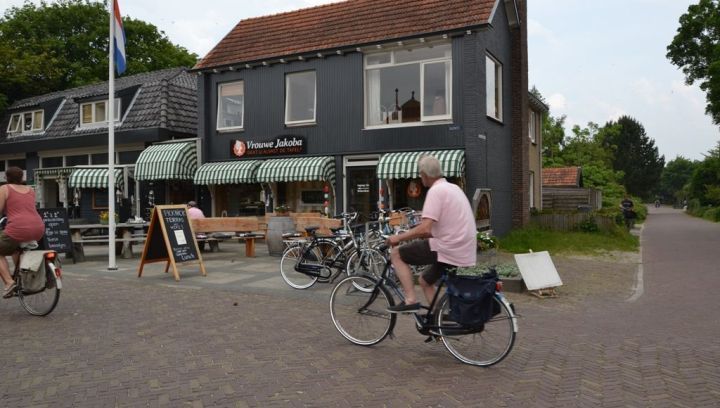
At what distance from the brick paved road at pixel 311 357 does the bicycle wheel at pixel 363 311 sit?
0.46 ft

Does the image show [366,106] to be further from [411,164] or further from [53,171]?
[53,171]

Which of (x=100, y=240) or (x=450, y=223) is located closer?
(x=450, y=223)

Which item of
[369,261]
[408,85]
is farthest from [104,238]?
[408,85]

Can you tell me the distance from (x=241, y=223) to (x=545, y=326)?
804 centimetres

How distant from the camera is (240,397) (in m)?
4.18

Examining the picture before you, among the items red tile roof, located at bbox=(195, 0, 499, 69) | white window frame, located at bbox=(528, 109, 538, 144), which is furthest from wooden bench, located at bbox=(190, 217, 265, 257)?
white window frame, located at bbox=(528, 109, 538, 144)

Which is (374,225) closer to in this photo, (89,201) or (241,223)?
→ (241,223)

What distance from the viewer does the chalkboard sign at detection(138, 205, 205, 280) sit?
991 cm

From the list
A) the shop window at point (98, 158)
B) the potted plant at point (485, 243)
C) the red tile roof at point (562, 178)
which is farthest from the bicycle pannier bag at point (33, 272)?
the red tile roof at point (562, 178)

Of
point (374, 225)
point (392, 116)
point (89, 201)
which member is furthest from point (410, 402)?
point (89, 201)

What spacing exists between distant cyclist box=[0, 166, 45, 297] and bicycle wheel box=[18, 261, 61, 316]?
0.22m

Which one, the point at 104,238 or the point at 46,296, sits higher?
the point at 104,238

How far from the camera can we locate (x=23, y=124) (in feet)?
84.6

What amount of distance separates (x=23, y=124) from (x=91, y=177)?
886cm
